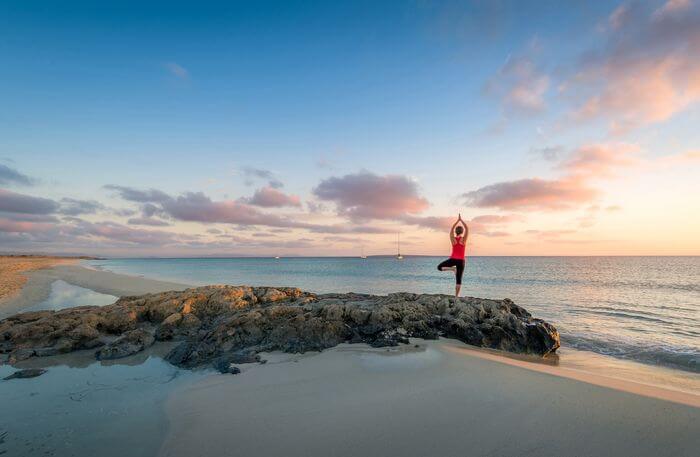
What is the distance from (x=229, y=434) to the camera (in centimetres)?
427

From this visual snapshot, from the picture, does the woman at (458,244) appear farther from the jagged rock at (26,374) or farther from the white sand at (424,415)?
the jagged rock at (26,374)

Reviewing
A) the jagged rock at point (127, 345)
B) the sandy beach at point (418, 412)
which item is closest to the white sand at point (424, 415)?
the sandy beach at point (418, 412)

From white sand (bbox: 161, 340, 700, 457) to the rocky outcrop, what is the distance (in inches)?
69.6

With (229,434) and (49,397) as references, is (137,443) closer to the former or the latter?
(229,434)

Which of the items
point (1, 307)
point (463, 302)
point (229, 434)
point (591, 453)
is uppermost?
point (463, 302)

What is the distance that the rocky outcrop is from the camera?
27.1 ft

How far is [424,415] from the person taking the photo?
4.48 m

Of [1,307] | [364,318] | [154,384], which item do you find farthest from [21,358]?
[1,307]

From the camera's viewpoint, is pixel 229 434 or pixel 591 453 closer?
pixel 591 453

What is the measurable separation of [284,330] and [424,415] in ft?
16.9

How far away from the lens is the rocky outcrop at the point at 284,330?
8273 millimetres

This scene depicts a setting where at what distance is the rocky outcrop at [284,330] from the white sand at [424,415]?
177 cm

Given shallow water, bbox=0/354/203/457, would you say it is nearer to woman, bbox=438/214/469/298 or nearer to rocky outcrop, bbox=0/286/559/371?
rocky outcrop, bbox=0/286/559/371

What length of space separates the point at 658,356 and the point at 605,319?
7.06 meters
